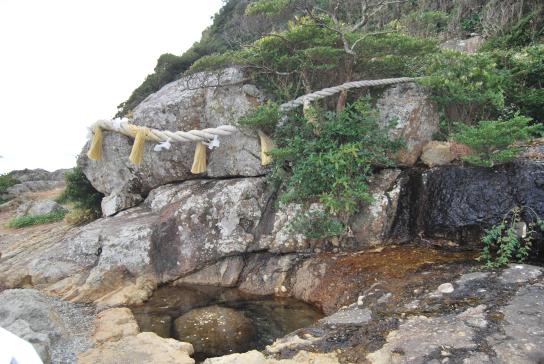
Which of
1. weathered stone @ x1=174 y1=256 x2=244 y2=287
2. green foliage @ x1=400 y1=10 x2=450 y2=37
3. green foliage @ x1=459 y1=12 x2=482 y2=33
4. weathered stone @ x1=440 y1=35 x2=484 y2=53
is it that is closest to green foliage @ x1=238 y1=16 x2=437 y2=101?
weathered stone @ x1=174 y1=256 x2=244 y2=287

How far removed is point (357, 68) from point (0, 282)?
23.8ft

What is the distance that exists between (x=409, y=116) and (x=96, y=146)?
561 centimetres

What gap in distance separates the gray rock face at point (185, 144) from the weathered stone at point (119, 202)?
3.9 inches

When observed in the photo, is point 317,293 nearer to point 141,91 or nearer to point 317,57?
point 317,57

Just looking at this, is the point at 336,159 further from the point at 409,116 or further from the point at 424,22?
the point at 424,22

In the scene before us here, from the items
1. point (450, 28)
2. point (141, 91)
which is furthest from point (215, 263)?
point (450, 28)

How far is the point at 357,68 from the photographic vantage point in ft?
22.8

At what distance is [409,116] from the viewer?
634 centimetres

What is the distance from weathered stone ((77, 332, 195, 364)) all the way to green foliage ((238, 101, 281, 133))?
344 centimetres

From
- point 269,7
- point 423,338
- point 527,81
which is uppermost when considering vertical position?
point 269,7

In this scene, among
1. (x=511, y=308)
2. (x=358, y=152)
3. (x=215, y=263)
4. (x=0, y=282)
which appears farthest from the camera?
(x=0, y=282)

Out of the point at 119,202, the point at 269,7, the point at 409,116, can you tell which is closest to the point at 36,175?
the point at 119,202

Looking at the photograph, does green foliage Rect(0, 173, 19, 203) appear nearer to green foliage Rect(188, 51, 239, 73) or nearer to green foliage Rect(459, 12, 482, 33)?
green foliage Rect(188, 51, 239, 73)

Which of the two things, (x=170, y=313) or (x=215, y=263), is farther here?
(x=215, y=263)
